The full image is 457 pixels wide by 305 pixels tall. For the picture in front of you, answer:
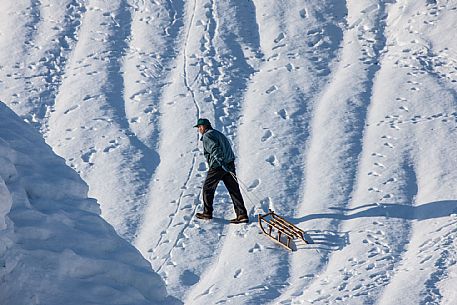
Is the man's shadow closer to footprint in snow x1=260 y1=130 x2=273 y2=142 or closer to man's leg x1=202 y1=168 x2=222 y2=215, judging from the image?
man's leg x1=202 y1=168 x2=222 y2=215

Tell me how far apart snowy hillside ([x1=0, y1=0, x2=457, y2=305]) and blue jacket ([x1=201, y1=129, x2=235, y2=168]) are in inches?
22.2

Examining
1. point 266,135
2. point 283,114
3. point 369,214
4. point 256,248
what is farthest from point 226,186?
point 283,114

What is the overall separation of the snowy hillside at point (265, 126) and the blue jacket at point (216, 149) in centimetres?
56

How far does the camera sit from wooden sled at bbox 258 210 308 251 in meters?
8.04

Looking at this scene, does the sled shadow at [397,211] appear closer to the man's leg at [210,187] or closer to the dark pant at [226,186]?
the dark pant at [226,186]

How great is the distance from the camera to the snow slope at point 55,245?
4695mm

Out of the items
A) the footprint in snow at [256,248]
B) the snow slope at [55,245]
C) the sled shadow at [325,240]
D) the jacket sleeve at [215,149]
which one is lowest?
the snow slope at [55,245]

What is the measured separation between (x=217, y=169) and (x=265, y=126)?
5.18 ft

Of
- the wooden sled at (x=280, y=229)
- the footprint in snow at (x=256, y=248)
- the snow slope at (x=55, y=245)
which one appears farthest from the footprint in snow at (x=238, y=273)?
the snow slope at (x=55, y=245)

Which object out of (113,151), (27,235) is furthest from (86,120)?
(27,235)

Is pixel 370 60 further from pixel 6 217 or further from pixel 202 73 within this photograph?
pixel 6 217

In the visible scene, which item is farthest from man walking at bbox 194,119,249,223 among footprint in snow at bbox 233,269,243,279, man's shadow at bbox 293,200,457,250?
footprint in snow at bbox 233,269,243,279

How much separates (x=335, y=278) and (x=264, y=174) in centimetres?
185

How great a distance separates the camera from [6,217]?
15.7 ft
